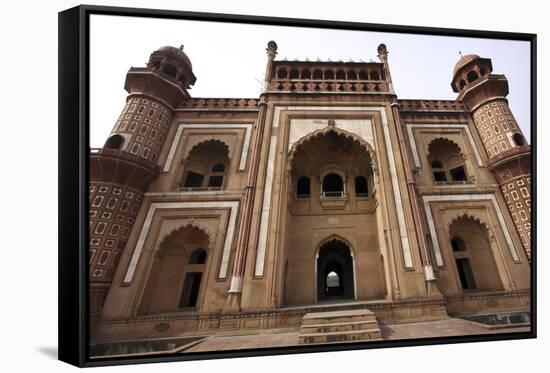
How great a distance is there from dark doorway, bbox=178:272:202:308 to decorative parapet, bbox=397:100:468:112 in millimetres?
7606

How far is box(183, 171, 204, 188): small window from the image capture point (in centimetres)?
897

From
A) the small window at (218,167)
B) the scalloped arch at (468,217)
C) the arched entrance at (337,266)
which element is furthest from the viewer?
the small window at (218,167)

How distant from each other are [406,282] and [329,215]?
104 inches

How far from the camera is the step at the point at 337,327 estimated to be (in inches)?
209

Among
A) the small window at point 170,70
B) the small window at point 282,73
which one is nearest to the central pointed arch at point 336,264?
the small window at point 282,73

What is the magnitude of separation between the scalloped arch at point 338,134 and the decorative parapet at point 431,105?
2.11 meters

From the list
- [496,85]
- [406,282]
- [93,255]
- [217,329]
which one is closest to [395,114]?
[496,85]

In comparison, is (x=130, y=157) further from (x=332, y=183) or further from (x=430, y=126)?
(x=430, y=126)

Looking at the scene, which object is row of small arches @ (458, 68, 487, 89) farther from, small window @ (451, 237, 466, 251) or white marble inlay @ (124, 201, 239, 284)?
white marble inlay @ (124, 201, 239, 284)

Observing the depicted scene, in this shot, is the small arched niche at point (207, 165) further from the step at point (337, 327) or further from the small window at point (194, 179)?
the step at point (337, 327)

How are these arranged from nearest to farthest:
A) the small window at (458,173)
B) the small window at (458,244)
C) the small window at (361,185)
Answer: the small window at (458,244), the small window at (361,185), the small window at (458,173)

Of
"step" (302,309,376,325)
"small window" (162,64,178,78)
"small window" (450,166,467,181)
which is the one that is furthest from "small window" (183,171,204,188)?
"small window" (450,166,467,181)

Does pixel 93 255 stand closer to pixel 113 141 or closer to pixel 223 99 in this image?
pixel 113 141

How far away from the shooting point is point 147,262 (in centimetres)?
679
